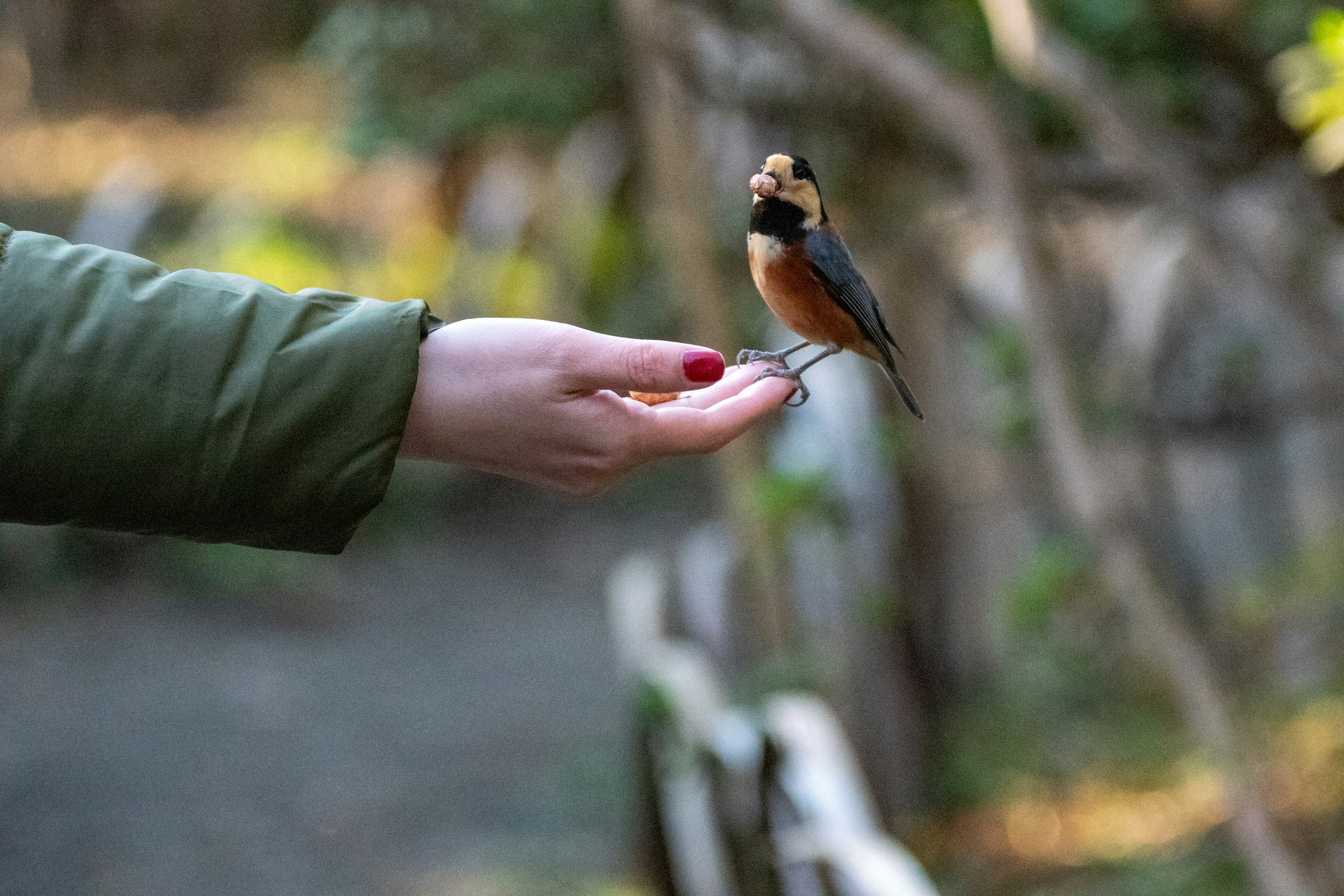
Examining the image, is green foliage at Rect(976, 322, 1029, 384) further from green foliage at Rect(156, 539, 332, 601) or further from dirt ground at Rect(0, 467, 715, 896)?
green foliage at Rect(156, 539, 332, 601)

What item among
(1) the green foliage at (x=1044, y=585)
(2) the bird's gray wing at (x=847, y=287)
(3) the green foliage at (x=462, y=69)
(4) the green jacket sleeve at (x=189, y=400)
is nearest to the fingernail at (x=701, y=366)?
(2) the bird's gray wing at (x=847, y=287)

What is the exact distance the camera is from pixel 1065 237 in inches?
145

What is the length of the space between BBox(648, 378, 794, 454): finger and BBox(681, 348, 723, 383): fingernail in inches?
1.5

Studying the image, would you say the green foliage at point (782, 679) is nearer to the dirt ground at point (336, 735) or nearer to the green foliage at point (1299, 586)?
the dirt ground at point (336, 735)

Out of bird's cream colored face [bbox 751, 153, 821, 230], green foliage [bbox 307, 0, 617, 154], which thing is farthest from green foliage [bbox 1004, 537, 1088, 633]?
green foliage [bbox 307, 0, 617, 154]

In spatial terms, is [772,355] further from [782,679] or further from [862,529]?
[862,529]

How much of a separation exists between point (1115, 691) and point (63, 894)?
3.03 m

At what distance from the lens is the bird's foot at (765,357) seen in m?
1.11

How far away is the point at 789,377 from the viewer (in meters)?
1.09

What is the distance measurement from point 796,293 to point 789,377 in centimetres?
11

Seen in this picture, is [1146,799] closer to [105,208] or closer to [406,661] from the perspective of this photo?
[406,661]

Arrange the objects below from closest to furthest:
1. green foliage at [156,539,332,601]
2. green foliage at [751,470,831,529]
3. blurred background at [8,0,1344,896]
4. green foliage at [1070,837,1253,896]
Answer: blurred background at [8,0,1344,896] < green foliage at [1070,837,1253,896] < green foliage at [751,470,831,529] < green foliage at [156,539,332,601]

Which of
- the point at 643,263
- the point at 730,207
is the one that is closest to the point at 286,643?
the point at 643,263

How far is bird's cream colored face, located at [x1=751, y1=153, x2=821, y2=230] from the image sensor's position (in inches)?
37.1
